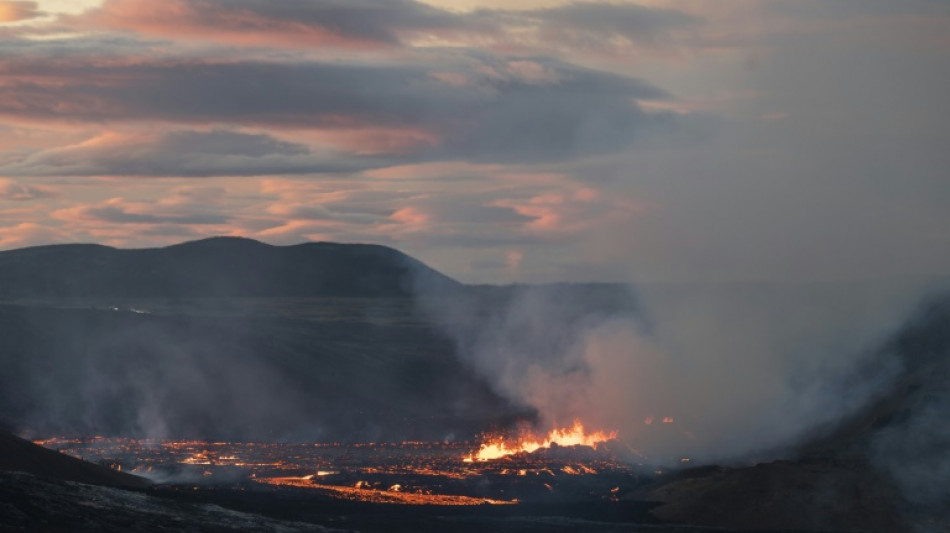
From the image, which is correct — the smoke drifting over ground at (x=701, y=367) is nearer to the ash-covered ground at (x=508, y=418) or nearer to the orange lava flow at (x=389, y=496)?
the ash-covered ground at (x=508, y=418)

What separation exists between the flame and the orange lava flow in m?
24.5

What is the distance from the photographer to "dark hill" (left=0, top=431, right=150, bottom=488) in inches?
3051

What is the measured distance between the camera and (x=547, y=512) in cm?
8075

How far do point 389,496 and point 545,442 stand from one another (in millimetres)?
37648

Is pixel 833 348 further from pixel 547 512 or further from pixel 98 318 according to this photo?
pixel 98 318

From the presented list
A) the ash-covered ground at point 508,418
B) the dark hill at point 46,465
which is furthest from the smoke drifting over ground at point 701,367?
the dark hill at point 46,465

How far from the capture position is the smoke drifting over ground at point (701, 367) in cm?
11369

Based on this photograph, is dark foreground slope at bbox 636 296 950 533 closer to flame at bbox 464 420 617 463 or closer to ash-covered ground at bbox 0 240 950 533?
ash-covered ground at bbox 0 240 950 533

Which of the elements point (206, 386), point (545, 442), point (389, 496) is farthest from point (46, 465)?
point (206, 386)

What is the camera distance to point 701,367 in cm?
14175

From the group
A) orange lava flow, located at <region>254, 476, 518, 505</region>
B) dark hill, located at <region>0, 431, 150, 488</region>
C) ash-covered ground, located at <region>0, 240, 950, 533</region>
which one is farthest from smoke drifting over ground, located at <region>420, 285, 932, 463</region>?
dark hill, located at <region>0, 431, 150, 488</region>

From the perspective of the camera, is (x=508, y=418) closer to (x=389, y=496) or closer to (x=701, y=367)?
(x=701, y=367)

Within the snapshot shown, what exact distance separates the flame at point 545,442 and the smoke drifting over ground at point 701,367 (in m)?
2.47

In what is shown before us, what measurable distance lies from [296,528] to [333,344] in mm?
122821
